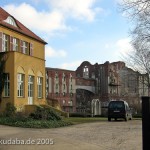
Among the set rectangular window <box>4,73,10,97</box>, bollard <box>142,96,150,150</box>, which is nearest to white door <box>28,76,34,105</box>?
rectangular window <box>4,73,10,97</box>

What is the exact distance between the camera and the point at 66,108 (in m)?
86.2

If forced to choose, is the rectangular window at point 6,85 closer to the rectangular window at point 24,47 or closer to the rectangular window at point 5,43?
the rectangular window at point 5,43

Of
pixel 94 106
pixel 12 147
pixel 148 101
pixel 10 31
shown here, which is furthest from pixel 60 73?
pixel 148 101

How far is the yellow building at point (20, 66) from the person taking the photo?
105ft

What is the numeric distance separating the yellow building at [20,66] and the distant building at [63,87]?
41527 millimetres

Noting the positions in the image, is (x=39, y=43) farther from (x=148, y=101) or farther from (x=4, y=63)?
(x=148, y=101)

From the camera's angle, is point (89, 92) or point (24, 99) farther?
point (89, 92)

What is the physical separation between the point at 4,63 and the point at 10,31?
5539mm

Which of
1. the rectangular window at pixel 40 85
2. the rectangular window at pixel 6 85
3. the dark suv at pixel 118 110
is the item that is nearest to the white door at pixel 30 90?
the rectangular window at pixel 40 85

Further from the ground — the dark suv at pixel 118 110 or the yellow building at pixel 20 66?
the yellow building at pixel 20 66

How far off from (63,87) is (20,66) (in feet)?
181

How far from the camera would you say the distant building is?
84.6 meters

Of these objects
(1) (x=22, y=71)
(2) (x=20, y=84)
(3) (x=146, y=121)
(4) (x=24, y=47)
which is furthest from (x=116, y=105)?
(3) (x=146, y=121)

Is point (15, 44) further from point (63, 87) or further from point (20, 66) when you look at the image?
point (63, 87)
